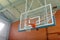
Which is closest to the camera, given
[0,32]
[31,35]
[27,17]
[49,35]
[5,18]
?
[27,17]

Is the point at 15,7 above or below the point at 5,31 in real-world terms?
above

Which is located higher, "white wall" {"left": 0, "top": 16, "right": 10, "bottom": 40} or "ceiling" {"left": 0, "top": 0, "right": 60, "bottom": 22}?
"ceiling" {"left": 0, "top": 0, "right": 60, "bottom": 22}

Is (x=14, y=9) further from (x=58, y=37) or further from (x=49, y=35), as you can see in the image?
(x=58, y=37)

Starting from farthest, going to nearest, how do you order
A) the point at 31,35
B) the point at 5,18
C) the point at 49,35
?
the point at 5,18
the point at 31,35
the point at 49,35

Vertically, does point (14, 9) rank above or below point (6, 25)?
above

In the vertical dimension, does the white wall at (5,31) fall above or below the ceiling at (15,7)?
below

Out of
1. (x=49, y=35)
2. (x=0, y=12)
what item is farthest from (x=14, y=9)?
(x=49, y=35)

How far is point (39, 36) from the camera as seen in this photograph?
6230 millimetres

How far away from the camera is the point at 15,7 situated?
709 centimetres

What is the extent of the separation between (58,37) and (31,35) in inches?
71.8

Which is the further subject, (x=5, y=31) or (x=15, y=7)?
(x=5, y=31)

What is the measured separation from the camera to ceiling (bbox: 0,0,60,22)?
6.23 metres

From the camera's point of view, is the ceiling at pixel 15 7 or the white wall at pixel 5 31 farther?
the white wall at pixel 5 31

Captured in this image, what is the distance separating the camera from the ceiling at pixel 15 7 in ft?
20.5
